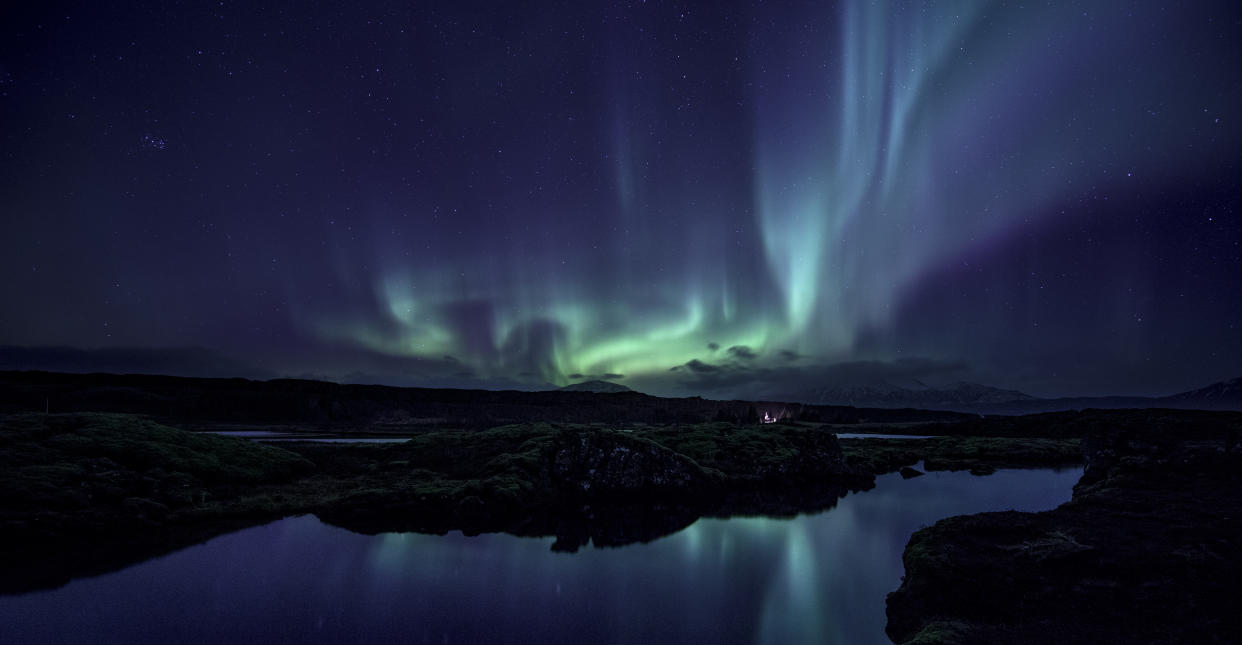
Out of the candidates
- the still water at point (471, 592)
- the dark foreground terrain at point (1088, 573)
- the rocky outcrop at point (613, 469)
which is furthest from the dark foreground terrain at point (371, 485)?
the dark foreground terrain at point (1088, 573)

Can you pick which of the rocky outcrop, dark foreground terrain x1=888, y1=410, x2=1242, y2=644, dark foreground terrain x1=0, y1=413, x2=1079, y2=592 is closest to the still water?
dark foreground terrain x1=0, y1=413, x2=1079, y2=592

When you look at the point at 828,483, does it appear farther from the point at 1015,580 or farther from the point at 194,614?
the point at 194,614

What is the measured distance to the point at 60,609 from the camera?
2377 cm

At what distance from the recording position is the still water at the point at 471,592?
908 inches

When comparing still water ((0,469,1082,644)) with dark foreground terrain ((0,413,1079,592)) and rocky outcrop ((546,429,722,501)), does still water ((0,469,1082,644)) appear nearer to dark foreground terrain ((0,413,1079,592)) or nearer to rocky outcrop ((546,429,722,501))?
dark foreground terrain ((0,413,1079,592))

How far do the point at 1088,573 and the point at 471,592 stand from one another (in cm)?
2966

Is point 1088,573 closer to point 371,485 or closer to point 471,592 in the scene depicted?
point 471,592

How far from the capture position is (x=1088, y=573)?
2369cm

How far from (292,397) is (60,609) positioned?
187899mm

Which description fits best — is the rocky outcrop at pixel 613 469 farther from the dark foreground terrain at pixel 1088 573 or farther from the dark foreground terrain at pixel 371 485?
the dark foreground terrain at pixel 1088 573

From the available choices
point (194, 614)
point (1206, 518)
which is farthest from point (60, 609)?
point (1206, 518)

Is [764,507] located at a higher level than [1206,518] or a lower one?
lower

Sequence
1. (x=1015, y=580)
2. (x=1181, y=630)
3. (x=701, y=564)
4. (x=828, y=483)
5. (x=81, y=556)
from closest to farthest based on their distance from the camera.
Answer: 1. (x=1181, y=630)
2. (x=1015, y=580)
3. (x=81, y=556)
4. (x=701, y=564)
5. (x=828, y=483)

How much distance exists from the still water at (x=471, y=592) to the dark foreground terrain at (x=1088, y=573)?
382 cm
